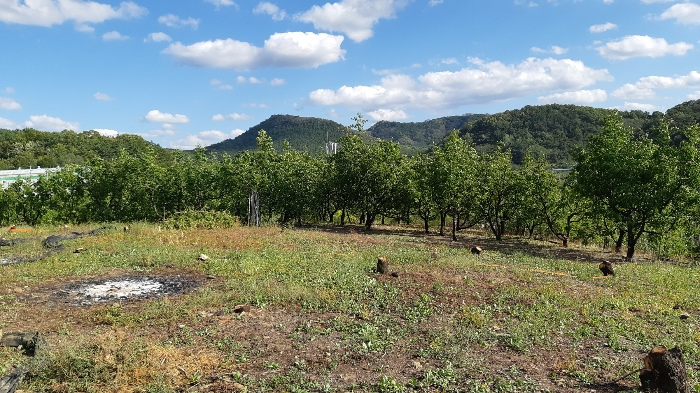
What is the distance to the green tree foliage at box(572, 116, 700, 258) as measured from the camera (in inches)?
535

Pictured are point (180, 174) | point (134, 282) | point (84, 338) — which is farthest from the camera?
point (180, 174)

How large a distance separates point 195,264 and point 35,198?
17011 mm

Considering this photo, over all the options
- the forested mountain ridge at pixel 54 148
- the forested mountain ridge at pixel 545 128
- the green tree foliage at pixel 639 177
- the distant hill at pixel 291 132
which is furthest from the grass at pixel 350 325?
the distant hill at pixel 291 132

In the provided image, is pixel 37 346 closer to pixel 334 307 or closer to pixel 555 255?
pixel 334 307

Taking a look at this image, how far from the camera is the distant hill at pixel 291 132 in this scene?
14000cm

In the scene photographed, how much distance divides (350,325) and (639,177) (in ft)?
41.4

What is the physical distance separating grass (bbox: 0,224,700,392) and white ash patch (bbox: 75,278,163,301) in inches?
22.7

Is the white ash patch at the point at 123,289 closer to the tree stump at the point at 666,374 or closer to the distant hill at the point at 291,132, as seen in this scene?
the tree stump at the point at 666,374

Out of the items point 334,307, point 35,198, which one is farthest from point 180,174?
point 334,307

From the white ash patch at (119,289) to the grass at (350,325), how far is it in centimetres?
58

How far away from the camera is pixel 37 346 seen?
5613 mm

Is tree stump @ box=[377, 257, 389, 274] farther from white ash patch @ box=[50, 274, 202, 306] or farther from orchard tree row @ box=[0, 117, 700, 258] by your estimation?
orchard tree row @ box=[0, 117, 700, 258]

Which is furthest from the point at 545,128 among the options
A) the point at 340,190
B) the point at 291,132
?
the point at 291,132

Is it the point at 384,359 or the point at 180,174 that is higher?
the point at 180,174
